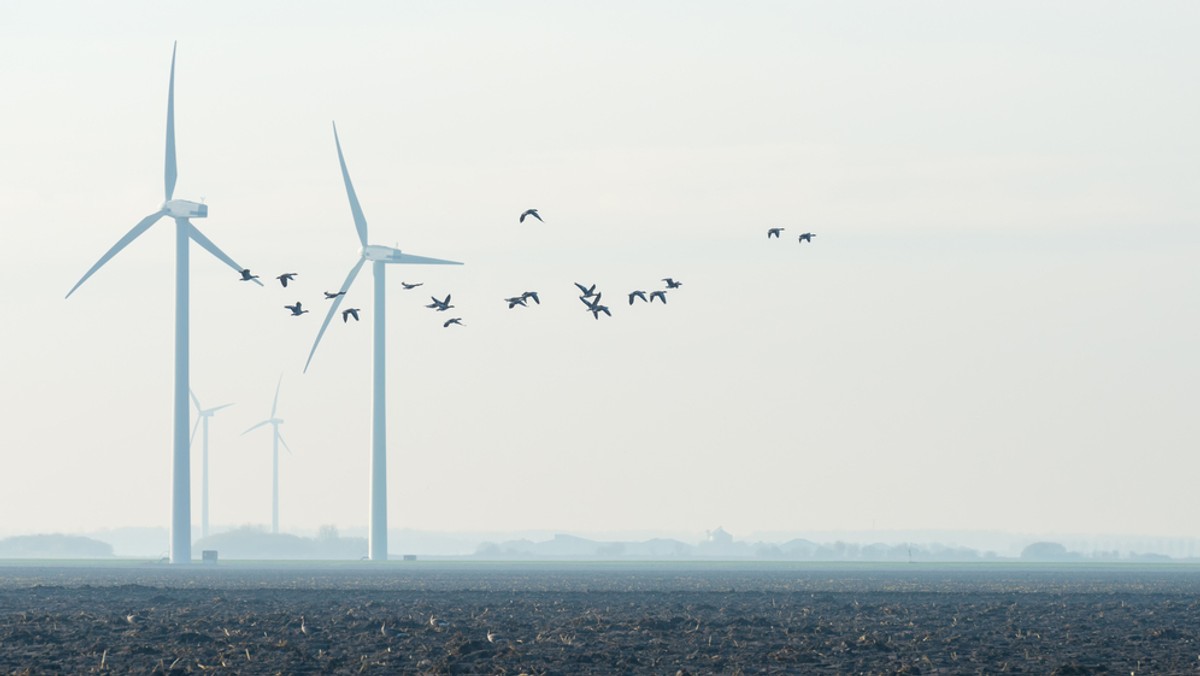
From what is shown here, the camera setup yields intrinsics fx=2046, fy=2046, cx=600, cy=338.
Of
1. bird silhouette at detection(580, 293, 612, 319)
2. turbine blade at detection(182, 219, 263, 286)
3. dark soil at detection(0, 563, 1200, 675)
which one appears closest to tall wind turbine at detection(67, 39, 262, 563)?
turbine blade at detection(182, 219, 263, 286)

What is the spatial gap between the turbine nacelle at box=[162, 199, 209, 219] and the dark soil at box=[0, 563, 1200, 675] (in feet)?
216

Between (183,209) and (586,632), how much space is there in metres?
111

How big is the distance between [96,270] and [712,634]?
97.1 metres

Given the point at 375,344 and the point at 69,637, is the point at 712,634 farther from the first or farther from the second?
the point at 375,344

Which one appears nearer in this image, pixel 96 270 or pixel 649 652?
pixel 649 652

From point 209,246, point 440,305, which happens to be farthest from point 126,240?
point 440,305

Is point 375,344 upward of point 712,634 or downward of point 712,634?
upward

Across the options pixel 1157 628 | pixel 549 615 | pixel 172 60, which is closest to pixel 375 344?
pixel 172 60

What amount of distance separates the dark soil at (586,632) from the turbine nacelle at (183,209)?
6595cm

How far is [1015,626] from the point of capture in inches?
2926

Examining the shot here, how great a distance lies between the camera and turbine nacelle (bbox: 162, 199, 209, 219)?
171 m

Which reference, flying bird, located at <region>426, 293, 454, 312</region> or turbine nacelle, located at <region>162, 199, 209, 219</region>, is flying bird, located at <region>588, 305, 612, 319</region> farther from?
turbine nacelle, located at <region>162, 199, 209, 219</region>

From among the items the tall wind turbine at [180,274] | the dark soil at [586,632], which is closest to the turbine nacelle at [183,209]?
the tall wind turbine at [180,274]

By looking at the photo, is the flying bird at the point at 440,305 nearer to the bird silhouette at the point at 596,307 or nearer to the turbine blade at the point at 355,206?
the bird silhouette at the point at 596,307
